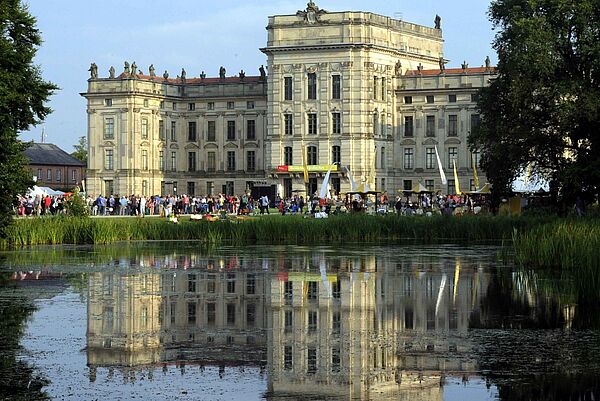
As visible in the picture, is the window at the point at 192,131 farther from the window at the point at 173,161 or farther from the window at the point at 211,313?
the window at the point at 211,313

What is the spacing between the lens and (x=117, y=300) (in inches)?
1166

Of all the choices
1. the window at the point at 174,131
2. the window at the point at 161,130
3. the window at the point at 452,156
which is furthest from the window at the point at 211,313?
the window at the point at 174,131

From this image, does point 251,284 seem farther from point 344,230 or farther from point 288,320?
point 344,230

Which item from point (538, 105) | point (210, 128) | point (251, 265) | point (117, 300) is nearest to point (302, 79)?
point (210, 128)

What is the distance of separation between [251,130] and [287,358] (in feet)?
393

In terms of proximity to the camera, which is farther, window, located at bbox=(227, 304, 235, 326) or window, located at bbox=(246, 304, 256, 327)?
window, located at bbox=(227, 304, 235, 326)

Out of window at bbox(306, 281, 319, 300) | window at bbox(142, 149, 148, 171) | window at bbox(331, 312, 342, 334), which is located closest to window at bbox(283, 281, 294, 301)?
window at bbox(306, 281, 319, 300)

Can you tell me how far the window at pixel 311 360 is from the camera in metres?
19.6

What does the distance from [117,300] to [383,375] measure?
11.6 metres

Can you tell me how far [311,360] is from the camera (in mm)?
20562

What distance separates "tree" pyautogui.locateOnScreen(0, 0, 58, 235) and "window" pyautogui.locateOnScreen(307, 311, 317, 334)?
2400 centimetres

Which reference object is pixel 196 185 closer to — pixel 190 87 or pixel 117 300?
pixel 190 87

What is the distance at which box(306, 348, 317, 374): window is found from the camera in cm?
1964

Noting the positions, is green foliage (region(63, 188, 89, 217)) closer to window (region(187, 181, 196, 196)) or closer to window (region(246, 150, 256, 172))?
window (region(246, 150, 256, 172))
